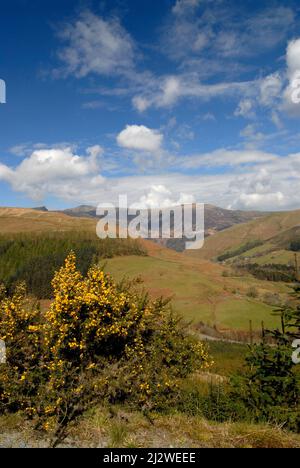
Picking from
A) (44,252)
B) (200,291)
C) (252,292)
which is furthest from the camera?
(44,252)

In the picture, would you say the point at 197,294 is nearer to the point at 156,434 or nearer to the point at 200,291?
the point at 200,291

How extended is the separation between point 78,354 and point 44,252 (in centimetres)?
16653

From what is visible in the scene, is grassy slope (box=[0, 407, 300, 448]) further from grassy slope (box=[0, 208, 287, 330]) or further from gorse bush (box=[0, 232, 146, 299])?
gorse bush (box=[0, 232, 146, 299])

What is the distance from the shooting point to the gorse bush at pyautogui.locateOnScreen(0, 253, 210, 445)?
36.0 ft

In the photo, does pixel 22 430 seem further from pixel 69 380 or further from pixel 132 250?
pixel 132 250

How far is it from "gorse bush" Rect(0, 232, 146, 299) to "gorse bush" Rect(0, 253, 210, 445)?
11816 cm

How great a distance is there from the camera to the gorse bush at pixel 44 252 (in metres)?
142

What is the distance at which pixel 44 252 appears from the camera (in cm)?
17162

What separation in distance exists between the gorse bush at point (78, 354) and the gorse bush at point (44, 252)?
388ft
